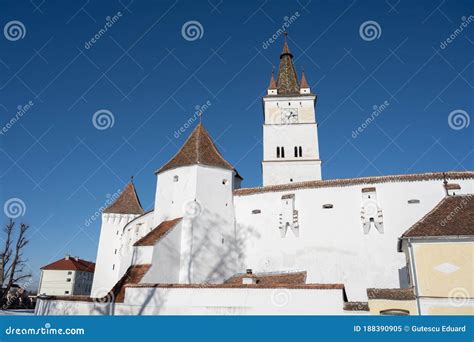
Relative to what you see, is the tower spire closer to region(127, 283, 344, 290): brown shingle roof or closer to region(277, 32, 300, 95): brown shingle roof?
region(277, 32, 300, 95): brown shingle roof

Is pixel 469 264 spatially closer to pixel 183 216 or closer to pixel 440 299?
pixel 440 299

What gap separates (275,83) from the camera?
110 ft

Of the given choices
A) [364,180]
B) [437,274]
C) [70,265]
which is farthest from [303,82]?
[70,265]

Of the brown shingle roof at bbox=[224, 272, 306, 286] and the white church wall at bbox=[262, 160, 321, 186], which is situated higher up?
the white church wall at bbox=[262, 160, 321, 186]

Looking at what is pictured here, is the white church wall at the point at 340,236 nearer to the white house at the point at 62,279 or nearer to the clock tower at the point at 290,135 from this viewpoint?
the clock tower at the point at 290,135

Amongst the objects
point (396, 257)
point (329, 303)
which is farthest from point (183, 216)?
point (396, 257)

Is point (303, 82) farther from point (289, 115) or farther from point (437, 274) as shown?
point (437, 274)

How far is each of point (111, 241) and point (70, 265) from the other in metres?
23.7

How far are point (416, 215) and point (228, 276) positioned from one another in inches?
402

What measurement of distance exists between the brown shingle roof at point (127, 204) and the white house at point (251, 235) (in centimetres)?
606

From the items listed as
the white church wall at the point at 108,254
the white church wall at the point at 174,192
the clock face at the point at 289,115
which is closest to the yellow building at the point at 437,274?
the white church wall at the point at 174,192

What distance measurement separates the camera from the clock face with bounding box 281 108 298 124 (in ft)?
102

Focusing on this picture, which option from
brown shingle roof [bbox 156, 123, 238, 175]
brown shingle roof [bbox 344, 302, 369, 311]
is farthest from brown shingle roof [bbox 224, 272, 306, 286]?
brown shingle roof [bbox 156, 123, 238, 175]

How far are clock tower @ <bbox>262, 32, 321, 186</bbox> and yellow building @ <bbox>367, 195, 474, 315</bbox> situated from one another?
16149mm
